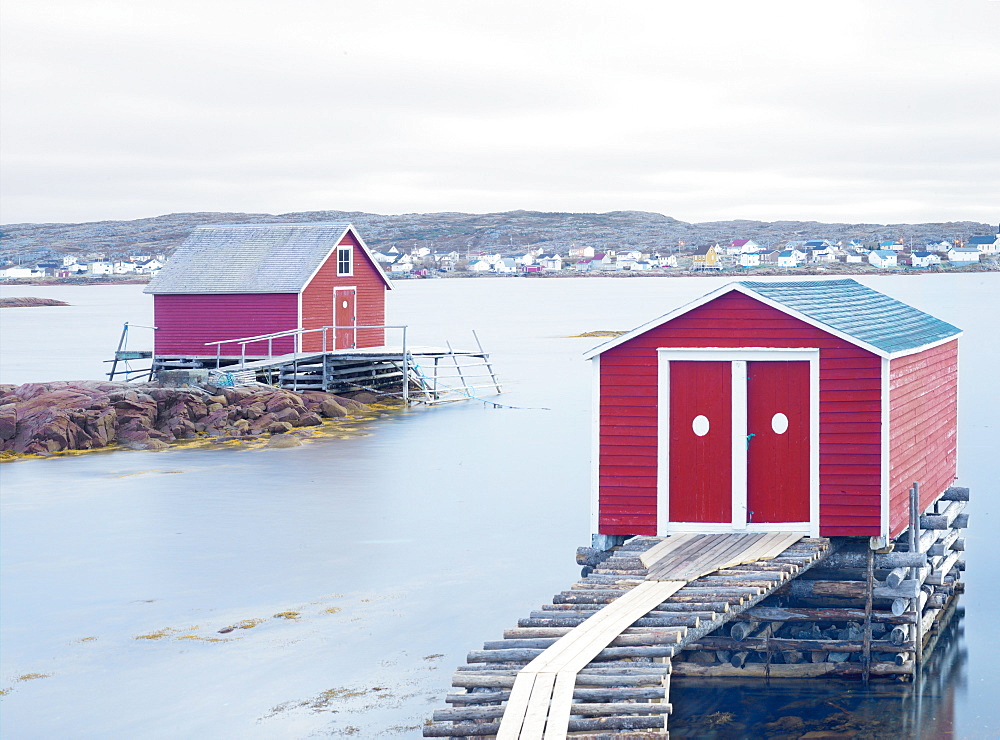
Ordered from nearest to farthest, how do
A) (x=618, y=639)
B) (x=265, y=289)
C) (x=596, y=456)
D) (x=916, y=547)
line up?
(x=618, y=639), (x=596, y=456), (x=916, y=547), (x=265, y=289)

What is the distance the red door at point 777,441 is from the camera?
1496 cm

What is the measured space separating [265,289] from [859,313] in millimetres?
29838

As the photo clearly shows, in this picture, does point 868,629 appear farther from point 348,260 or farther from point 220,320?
point 220,320

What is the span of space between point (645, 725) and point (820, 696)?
525cm

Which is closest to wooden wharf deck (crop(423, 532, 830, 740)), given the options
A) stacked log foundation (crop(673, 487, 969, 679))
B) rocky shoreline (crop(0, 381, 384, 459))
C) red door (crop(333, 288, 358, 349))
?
stacked log foundation (crop(673, 487, 969, 679))

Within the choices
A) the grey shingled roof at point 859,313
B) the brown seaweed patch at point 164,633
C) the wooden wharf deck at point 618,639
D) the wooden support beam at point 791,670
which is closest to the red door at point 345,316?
the grey shingled roof at point 859,313

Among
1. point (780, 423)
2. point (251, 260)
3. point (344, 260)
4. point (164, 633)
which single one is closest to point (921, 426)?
point (780, 423)

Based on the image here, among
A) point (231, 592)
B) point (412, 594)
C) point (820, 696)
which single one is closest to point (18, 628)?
point (231, 592)

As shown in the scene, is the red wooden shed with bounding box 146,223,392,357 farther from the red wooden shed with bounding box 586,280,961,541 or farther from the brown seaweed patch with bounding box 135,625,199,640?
the red wooden shed with bounding box 586,280,961,541

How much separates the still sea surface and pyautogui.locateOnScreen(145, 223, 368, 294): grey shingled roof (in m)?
6.42

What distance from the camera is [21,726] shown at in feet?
45.5

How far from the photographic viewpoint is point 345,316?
4597cm

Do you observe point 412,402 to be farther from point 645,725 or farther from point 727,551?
point 645,725

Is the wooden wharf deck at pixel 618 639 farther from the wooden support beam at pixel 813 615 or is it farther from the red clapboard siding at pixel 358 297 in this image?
the red clapboard siding at pixel 358 297
